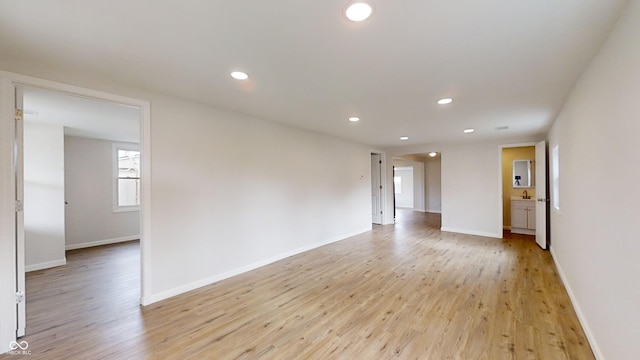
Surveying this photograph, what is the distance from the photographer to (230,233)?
144 inches

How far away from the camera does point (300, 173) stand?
4840mm

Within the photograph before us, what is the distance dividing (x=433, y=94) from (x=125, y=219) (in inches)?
272

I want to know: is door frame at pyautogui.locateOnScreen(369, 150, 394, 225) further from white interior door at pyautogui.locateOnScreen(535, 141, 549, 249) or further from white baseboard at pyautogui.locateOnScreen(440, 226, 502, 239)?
white interior door at pyautogui.locateOnScreen(535, 141, 549, 249)

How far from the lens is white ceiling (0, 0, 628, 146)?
1507mm

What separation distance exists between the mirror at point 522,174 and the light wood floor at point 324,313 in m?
3.22

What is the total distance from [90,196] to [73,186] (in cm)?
35

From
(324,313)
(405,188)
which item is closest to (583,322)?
(324,313)

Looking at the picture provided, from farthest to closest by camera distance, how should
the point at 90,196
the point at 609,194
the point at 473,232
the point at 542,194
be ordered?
the point at 473,232 → the point at 90,196 → the point at 542,194 → the point at 609,194

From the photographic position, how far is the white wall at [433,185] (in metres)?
10.6

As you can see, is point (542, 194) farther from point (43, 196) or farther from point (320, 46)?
point (43, 196)

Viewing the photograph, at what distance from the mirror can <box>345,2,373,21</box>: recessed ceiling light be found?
7.31 m

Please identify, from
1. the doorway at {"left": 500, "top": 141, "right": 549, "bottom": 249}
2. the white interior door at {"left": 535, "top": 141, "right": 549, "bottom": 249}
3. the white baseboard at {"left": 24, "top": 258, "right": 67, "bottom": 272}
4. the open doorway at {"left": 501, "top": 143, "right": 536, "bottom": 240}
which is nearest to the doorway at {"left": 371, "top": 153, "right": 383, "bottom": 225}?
the doorway at {"left": 500, "top": 141, "right": 549, "bottom": 249}

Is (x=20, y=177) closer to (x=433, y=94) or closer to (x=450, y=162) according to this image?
(x=433, y=94)

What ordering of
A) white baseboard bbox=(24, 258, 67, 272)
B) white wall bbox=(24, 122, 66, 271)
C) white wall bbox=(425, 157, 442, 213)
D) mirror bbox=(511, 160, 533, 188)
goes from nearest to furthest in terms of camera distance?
white baseboard bbox=(24, 258, 67, 272) < white wall bbox=(24, 122, 66, 271) < mirror bbox=(511, 160, 533, 188) < white wall bbox=(425, 157, 442, 213)
